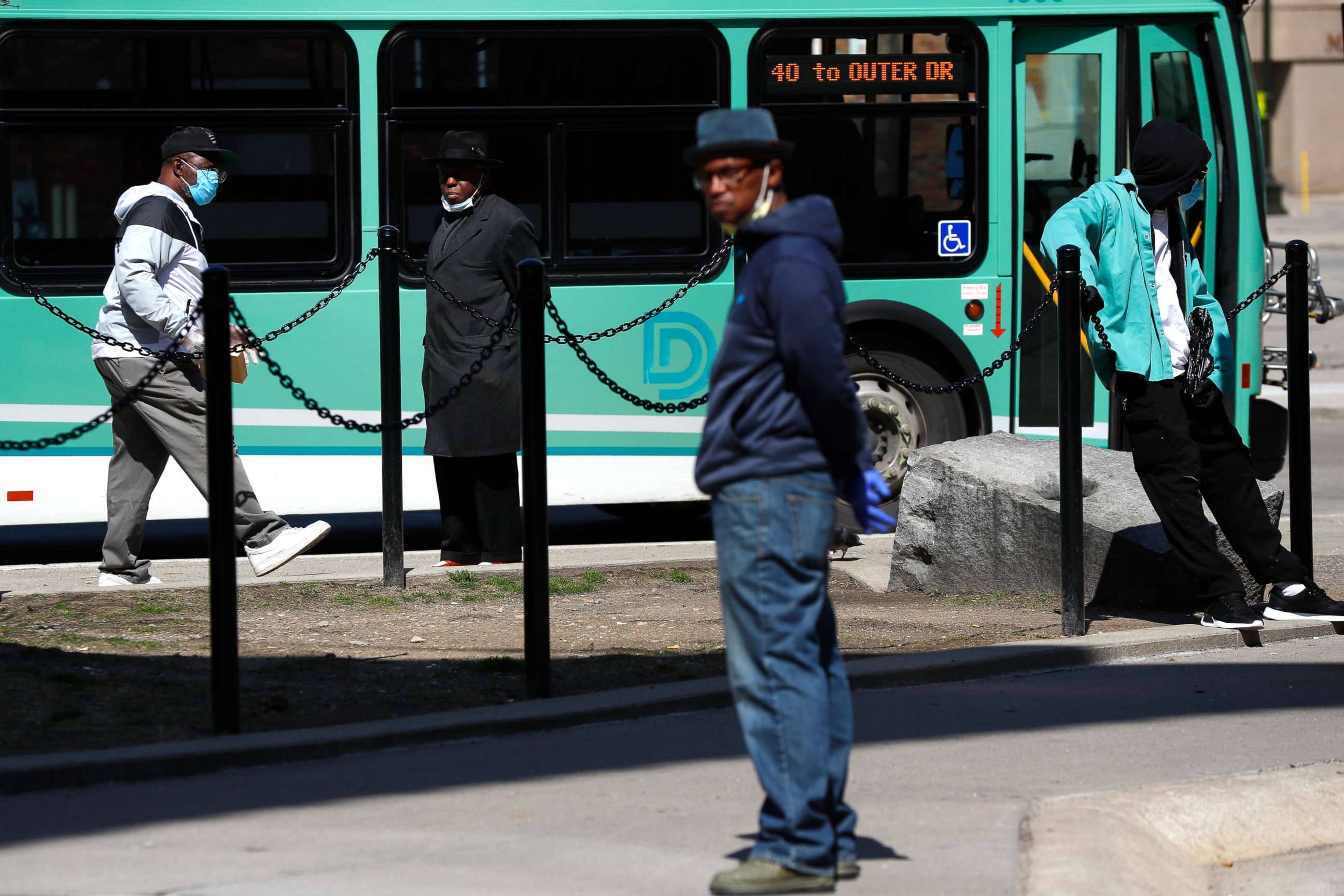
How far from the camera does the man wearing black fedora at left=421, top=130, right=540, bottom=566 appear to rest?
8812mm

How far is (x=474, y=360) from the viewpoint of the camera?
29.2ft

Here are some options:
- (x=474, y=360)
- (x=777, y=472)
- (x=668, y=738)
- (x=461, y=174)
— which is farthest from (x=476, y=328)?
(x=777, y=472)

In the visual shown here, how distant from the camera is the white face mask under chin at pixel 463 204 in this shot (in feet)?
29.2

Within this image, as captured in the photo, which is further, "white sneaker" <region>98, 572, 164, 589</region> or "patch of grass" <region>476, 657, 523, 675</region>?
"white sneaker" <region>98, 572, 164, 589</region>

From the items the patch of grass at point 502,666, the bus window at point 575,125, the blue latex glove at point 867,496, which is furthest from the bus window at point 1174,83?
the blue latex glove at point 867,496

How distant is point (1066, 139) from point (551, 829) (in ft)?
23.2

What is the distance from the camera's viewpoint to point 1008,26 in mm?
10602

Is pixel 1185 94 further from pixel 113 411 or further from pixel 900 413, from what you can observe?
pixel 113 411

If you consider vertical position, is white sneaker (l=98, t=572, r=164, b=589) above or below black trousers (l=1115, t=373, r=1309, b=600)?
below

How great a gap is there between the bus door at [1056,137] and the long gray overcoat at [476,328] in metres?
3.13

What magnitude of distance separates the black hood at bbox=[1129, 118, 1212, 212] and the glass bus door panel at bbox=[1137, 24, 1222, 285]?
3669 mm

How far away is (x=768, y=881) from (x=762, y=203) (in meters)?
1.50

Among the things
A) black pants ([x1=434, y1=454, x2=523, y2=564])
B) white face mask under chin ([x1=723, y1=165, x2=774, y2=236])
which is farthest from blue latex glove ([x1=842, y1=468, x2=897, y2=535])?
black pants ([x1=434, y1=454, x2=523, y2=564])

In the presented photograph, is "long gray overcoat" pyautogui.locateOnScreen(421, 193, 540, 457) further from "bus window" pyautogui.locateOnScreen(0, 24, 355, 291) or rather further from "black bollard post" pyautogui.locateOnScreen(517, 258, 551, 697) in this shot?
"black bollard post" pyautogui.locateOnScreen(517, 258, 551, 697)
